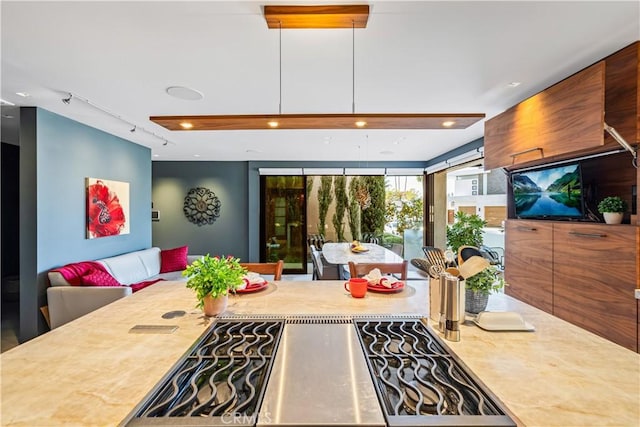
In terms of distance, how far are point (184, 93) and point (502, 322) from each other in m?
2.84

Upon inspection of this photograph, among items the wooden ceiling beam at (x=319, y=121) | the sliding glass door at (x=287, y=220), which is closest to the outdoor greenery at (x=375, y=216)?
the sliding glass door at (x=287, y=220)

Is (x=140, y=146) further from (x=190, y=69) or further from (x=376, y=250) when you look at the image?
(x=376, y=250)

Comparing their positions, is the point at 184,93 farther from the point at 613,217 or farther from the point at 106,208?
the point at 613,217

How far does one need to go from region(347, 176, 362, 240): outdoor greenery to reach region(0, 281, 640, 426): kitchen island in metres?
5.42

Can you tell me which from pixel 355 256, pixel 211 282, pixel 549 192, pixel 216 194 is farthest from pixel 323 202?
pixel 211 282

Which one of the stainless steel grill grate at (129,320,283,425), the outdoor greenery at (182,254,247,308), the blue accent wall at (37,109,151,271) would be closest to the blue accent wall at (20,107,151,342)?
the blue accent wall at (37,109,151,271)

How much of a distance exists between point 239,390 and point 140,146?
16.6ft

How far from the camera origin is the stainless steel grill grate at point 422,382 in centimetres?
67

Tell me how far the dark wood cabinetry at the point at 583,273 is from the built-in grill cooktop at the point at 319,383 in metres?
1.75

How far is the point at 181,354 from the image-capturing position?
0.95 metres

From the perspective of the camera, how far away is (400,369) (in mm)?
848

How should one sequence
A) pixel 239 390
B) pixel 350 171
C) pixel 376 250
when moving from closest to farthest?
pixel 239 390, pixel 376 250, pixel 350 171

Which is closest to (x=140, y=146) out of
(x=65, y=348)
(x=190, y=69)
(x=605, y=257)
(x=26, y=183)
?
(x=26, y=183)

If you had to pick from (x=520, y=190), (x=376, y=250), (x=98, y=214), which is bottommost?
(x=376, y=250)
